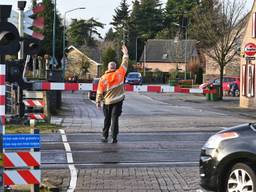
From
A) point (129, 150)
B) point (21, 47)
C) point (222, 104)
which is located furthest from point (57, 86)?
point (222, 104)

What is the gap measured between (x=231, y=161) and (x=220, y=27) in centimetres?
3903

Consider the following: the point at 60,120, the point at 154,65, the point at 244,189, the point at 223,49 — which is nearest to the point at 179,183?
the point at 244,189

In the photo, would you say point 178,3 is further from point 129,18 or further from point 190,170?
point 190,170

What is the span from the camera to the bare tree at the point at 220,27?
45188 millimetres

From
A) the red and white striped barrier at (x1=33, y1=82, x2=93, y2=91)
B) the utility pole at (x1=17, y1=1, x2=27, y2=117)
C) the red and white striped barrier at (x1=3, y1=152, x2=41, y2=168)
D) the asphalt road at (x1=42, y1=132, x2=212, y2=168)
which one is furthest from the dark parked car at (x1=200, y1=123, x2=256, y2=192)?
the red and white striped barrier at (x1=33, y1=82, x2=93, y2=91)

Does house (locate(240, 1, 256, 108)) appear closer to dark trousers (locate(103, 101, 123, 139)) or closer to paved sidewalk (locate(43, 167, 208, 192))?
dark trousers (locate(103, 101, 123, 139))

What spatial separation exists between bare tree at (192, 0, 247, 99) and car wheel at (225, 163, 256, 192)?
36988mm

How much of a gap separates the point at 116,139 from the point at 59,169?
4.30 meters

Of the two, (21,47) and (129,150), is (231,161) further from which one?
(21,47)

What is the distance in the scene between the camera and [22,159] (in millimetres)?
8211

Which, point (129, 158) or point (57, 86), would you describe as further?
point (57, 86)

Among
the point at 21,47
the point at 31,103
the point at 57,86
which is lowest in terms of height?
the point at 31,103

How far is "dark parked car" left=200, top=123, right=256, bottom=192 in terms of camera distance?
7.85 m

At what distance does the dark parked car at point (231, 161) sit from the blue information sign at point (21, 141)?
2.23m
